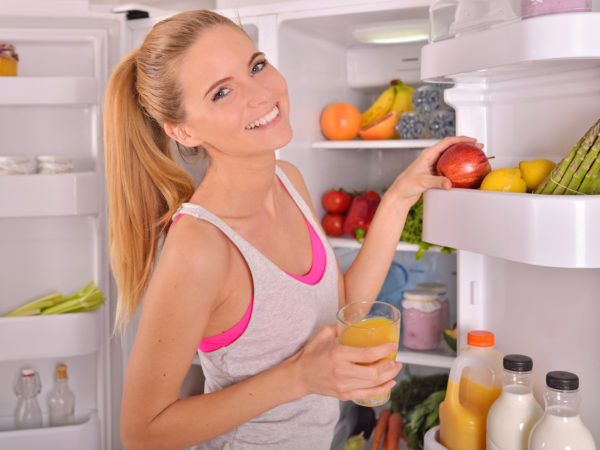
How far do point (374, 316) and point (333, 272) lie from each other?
270mm

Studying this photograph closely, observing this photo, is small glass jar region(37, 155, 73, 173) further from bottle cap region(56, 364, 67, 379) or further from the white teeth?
the white teeth

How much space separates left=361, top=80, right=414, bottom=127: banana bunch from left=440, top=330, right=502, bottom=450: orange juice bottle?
913mm

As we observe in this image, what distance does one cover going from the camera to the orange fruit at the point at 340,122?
6.33 feet

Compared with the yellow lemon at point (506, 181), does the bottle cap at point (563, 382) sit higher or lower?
lower

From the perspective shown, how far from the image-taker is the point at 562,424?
1.02 metres

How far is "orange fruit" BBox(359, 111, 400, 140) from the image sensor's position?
1.92 meters

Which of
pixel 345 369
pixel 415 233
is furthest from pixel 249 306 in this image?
pixel 415 233

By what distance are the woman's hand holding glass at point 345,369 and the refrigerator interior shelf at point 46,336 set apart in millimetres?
997

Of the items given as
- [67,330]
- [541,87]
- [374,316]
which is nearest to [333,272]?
[374,316]

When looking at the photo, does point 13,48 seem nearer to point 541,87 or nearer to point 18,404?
point 18,404

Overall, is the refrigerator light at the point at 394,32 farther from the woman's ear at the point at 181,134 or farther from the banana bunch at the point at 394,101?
the woman's ear at the point at 181,134

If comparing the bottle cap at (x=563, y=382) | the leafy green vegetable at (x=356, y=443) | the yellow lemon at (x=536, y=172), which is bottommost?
the leafy green vegetable at (x=356, y=443)

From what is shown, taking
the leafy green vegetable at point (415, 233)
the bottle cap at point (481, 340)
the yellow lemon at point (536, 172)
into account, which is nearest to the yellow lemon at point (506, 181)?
the yellow lemon at point (536, 172)

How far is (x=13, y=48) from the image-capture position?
5.69ft
